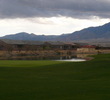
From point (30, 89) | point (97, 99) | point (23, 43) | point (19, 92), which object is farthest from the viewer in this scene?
point (23, 43)

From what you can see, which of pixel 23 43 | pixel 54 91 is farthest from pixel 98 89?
pixel 23 43

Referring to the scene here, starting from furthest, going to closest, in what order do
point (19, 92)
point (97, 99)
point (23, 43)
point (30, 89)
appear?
point (23, 43) → point (30, 89) → point (19, 92) → point (97, 99)

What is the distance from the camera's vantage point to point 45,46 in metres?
152

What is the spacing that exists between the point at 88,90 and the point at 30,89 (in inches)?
147

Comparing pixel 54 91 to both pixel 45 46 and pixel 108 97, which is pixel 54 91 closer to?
pixel 108 97

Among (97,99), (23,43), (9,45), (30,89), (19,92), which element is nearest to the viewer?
(97,99)

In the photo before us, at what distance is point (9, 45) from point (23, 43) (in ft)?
44.9

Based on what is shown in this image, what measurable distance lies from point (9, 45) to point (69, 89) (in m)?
116

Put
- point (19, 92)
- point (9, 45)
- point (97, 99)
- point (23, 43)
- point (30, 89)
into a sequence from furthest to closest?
1. point (23, 43)
2. point (9, 45)
3. point (30, 89)
4. point (19, 92)
5. point (97, 99)

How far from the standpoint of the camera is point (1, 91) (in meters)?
18.9

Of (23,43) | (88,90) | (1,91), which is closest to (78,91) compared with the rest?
(88,90)

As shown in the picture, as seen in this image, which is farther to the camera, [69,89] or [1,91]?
[69,89]

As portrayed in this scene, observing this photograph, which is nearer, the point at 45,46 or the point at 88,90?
the point at 88,90

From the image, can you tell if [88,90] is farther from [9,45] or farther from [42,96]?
[9,45]
